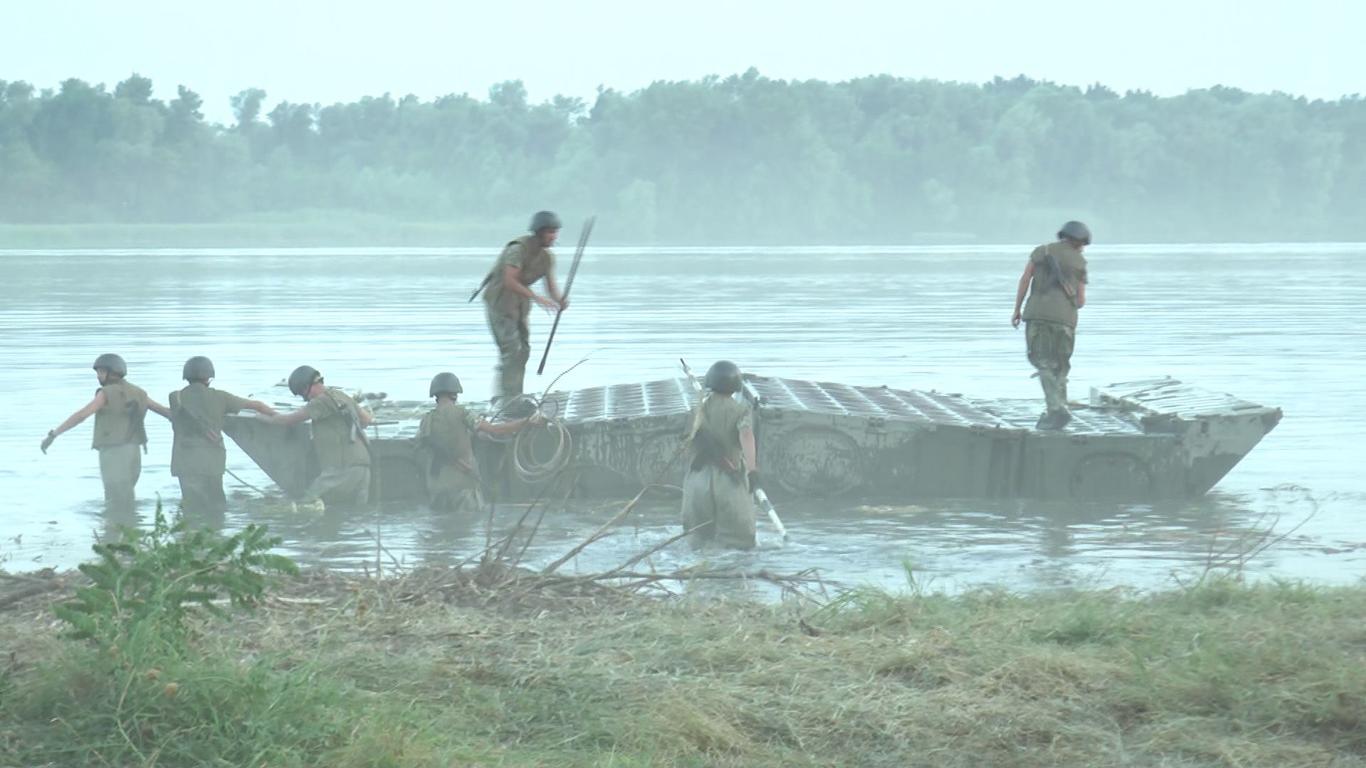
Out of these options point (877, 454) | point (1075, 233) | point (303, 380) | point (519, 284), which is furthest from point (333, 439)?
point (1075, 233)

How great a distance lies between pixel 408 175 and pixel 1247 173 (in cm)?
5677

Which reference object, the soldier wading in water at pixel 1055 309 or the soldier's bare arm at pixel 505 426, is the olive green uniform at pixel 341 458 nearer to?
the soldier's bare arm at pixel 505 426

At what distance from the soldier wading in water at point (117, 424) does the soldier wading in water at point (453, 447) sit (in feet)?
5.88

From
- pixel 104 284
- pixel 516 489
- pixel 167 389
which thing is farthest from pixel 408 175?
pixel 516 489

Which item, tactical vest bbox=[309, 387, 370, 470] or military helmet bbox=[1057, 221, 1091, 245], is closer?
tactical vest bbox=[309, 387, 370, 470]

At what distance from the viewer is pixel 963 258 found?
80.6 m

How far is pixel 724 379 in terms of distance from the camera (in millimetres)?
10547

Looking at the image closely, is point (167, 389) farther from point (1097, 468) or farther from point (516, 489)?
point (1097, 468)

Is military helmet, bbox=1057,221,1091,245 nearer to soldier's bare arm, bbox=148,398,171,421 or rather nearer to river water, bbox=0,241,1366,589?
river water, bbox=0,241,1366,589

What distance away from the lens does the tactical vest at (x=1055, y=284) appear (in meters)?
13.6

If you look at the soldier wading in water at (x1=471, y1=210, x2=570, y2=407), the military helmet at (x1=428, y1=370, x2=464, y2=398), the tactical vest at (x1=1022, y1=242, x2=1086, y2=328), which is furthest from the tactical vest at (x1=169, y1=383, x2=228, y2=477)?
the tactical vest at (x1=1022, y1=242, x2=1086, y2=328)

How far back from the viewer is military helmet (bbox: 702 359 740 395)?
10.5 m

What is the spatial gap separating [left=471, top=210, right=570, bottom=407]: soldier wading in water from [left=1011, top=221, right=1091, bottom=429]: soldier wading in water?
3474mm

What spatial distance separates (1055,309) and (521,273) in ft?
13.1
